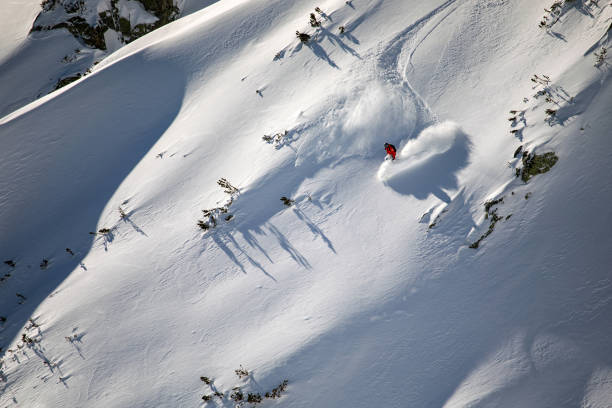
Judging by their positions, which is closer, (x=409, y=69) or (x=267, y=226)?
(x=267, y=226)

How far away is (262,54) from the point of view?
7.72m

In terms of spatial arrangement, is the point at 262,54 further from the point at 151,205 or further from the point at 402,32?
the point at 151,205

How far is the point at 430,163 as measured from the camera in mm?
5863

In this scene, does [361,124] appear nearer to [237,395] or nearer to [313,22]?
[313,22]

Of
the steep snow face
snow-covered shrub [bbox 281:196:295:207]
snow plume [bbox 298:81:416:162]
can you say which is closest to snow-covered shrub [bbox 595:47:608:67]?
snow plume [bbox 298:81:416:162]

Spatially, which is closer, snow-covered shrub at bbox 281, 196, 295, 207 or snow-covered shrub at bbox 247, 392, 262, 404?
snow-covered shrub at bbox 247, 392, 262, 404

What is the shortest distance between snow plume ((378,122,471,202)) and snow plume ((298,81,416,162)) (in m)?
0.42

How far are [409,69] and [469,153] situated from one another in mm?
2498

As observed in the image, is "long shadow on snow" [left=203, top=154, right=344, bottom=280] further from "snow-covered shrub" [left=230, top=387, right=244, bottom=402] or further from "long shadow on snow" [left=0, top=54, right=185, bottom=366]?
"long shadow on snow" [left=0, top=54, right=185, bottom=366]

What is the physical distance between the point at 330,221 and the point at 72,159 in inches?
296

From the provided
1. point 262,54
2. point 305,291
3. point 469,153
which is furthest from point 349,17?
point 305,291

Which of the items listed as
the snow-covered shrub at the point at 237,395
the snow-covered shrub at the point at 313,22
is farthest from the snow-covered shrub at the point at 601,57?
the snow-covered shrub at the point at 237,395

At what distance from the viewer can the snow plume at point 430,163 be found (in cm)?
578

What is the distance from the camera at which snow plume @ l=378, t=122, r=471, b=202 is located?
5781mm
